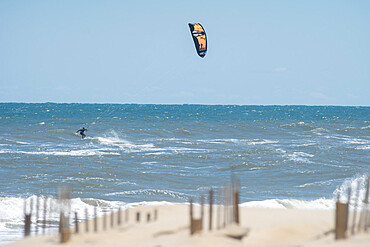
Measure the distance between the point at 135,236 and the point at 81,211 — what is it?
8.08 metres

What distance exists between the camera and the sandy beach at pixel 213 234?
7.22 meters

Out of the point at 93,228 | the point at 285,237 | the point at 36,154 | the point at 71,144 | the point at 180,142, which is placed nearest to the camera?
the point at 285,237

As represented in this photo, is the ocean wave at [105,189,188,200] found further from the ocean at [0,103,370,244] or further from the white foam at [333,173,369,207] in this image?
the white foam at [333,173,369,207]

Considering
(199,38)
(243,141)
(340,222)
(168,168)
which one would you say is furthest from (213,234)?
(243,141)

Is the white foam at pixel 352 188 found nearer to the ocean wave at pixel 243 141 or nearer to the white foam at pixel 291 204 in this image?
the white foam at pixel 291 204

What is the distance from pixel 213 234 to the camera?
290 inches

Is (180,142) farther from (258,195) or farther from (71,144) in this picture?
(258,195)

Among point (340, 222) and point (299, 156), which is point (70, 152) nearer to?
point (299, 156)

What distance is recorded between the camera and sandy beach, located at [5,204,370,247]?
7.22 metres

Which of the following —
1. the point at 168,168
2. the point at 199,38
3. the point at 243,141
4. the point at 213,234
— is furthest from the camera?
the point at 243,141

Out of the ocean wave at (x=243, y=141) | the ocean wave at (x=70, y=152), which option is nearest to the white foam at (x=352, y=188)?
the ocean wave at (x=70, y=152)

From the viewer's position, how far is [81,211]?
1543 centimetres

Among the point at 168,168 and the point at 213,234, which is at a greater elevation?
the point at 213,234

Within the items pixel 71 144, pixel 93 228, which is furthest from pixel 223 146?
pixel 93 228
